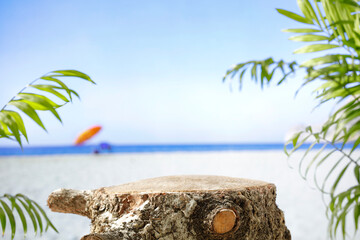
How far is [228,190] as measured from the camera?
45.8 inches

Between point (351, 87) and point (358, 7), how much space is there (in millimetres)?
162

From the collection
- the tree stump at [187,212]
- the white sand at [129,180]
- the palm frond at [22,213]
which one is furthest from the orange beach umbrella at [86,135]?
the palm frond at [22,213]

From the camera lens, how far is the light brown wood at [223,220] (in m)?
1.11

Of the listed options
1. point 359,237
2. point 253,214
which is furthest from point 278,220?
point 359,237

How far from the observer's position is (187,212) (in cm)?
113

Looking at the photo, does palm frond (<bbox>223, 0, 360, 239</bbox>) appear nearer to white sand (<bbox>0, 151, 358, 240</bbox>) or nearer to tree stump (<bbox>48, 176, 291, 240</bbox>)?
tree stump (<bbox>48, 176, 291, 240</bbox>)

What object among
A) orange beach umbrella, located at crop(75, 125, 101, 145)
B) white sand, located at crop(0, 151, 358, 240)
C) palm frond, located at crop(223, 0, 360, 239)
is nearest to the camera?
palm frond, located at crop(223, 0, 360, 239)

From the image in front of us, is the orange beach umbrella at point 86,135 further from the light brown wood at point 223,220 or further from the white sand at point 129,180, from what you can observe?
the light brown wood at point 223,220

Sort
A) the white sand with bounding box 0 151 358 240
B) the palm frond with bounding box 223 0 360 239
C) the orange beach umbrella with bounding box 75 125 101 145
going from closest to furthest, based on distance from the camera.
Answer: the palm frond with bounding box 223 0 360 239, the white sand with bounding box 0 151 358 240, the orange beach umbrella with bounding box 75 125 101 145

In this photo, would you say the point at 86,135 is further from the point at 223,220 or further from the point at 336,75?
the point at 336,75

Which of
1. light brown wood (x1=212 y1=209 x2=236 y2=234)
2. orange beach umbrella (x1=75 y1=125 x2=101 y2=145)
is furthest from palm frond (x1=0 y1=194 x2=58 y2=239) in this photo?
orange beach umbrella (x1=75 y1=125 x2=101 y2=145)

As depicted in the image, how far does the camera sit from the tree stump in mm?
1120

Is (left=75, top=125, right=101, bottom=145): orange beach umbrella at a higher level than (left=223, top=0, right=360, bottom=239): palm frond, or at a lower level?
higher

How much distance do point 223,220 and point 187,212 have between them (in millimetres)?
113
